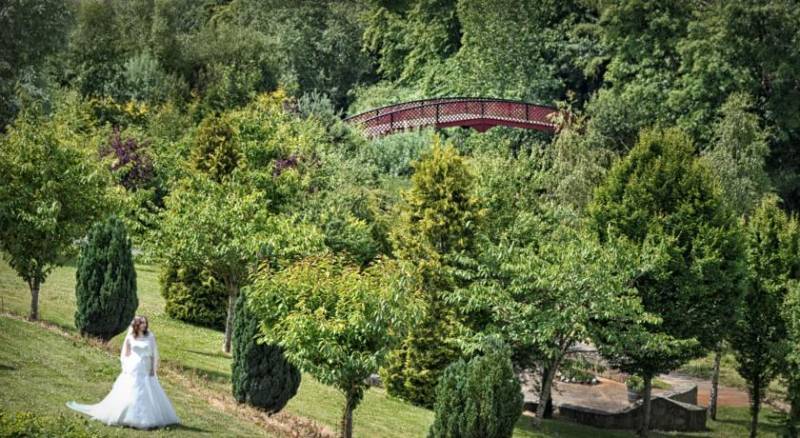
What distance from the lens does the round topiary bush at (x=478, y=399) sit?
2853cm

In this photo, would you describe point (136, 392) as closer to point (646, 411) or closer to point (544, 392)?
point (544, 392)

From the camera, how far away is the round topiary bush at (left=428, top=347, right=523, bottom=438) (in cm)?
2853

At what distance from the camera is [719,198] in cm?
4144

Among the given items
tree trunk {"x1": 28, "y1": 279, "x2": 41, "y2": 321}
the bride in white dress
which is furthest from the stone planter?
the bride in white dress

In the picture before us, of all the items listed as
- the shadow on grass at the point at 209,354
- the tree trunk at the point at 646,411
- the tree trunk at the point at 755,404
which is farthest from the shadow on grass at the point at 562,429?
the shadow on grass at the point at 209,354

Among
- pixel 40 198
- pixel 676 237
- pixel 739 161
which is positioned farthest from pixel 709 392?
pixel 40 198

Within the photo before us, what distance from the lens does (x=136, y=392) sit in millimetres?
24562

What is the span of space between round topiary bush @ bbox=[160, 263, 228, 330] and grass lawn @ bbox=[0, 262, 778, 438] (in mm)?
542

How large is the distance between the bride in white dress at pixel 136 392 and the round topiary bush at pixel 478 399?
675 cm

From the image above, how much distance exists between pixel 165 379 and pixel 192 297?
11.4 metres

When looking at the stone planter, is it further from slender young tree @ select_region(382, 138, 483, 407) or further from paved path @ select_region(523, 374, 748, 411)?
slender young tree @ select_region(382, 138, 483, 407)

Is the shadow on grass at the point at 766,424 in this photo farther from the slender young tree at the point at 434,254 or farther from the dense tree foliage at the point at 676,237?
the slender young tree at the point at 434,254

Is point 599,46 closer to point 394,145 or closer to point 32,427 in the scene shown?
point 394,145

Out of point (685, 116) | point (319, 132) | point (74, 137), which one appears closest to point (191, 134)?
point (319, 132)
